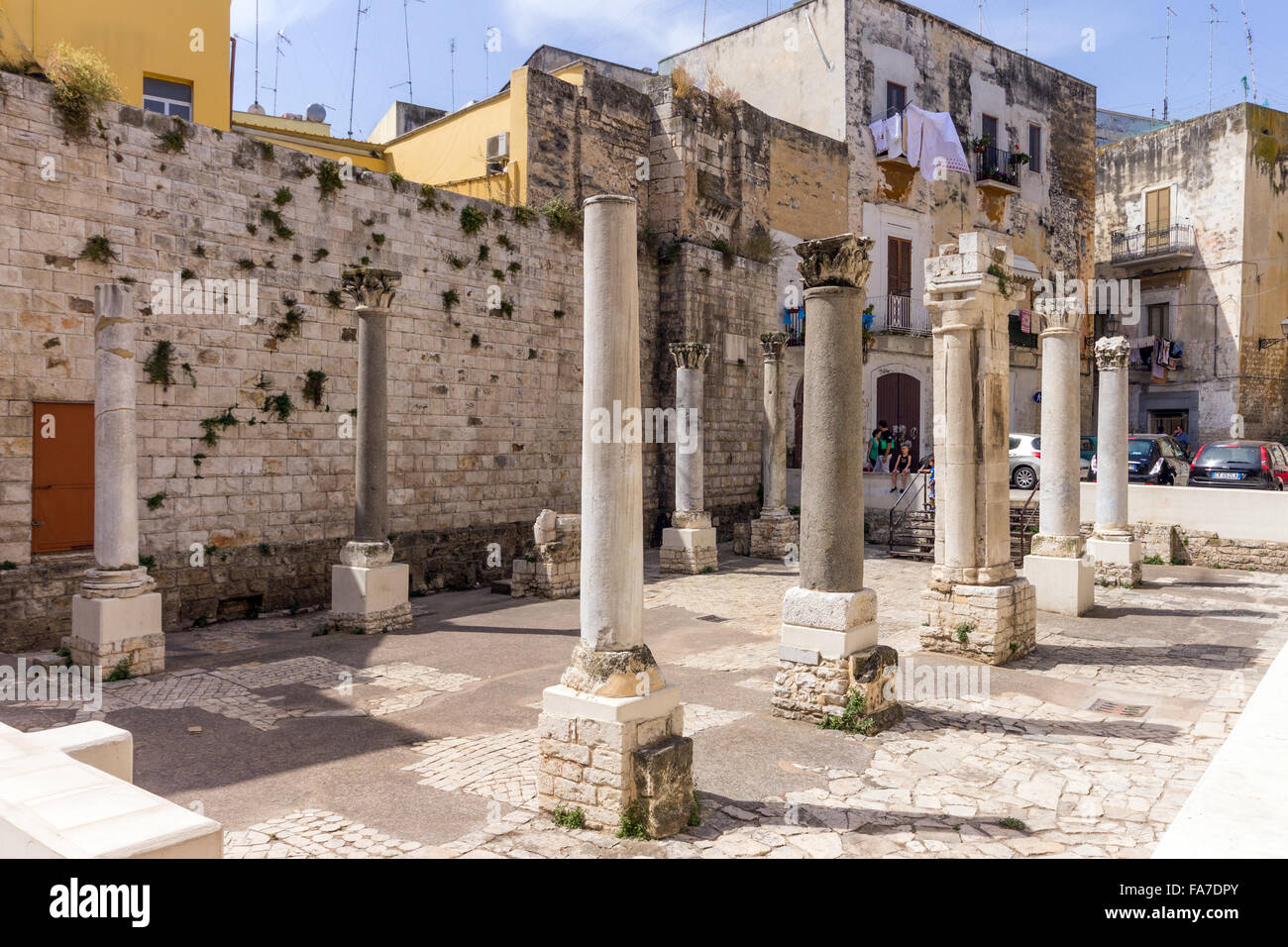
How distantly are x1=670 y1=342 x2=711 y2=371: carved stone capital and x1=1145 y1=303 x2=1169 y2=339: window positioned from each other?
20.2 m

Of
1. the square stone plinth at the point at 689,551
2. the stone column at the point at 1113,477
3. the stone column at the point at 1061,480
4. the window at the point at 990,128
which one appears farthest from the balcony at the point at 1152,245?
the square stone plinth at the point at 689,551

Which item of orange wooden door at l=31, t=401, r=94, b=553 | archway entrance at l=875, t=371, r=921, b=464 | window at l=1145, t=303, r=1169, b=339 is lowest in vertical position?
orange wooden door at l=31, t=401, r=94, b=553

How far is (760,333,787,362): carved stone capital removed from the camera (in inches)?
634

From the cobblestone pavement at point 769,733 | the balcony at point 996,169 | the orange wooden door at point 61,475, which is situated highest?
the balcony at point 996,169

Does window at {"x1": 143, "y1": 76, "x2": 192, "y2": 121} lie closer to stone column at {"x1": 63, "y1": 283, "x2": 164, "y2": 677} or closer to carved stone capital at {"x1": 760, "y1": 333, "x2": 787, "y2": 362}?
stone column at {"x1": 63, "y1": 283, "x2": 164, "y2": 677}

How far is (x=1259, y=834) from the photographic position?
223 cm

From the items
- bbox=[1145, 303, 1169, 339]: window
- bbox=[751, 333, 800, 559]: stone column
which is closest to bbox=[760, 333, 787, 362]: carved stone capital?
bbox=[751, 333, 800, 559]: stone column

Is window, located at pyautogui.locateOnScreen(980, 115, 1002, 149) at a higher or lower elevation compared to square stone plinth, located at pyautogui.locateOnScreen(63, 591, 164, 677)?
higher

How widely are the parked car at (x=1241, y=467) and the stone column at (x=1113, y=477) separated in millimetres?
6497

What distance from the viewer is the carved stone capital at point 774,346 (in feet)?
52.8

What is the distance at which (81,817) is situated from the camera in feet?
7.41

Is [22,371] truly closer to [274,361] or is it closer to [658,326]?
[274,361]

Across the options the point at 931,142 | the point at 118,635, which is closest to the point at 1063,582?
the point at 118,635

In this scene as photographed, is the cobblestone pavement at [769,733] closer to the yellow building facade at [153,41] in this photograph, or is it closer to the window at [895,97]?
the yellow building facade at [153,41]
